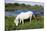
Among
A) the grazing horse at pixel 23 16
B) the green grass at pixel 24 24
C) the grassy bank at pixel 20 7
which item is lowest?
the green grass at pixel 24 24

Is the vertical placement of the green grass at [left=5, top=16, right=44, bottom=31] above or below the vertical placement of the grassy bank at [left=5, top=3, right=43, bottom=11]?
below

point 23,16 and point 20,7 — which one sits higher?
point 20,7

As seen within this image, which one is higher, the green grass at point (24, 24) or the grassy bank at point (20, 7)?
the grassy bank at point (20, 7)

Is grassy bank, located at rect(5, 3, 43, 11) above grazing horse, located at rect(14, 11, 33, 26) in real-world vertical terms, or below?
above

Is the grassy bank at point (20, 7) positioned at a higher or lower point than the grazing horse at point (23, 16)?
higher

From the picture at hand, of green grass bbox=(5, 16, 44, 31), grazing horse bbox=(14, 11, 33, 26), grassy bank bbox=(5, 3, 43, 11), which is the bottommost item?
green grass bbox=(5, 16, 44, 31)

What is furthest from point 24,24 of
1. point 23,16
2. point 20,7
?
point 20,7

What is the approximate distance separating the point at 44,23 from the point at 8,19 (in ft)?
1.44

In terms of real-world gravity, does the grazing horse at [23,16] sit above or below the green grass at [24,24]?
above

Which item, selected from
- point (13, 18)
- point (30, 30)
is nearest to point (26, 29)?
point (30, 30)

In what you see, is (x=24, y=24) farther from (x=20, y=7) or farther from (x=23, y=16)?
(x=20, y=7)

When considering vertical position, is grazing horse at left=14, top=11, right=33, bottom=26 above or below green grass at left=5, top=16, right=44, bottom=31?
above

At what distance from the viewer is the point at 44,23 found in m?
1.07
